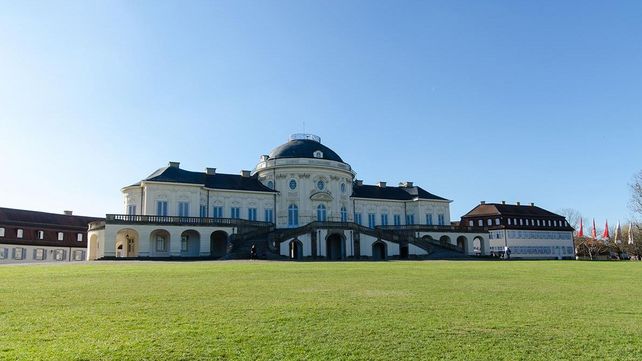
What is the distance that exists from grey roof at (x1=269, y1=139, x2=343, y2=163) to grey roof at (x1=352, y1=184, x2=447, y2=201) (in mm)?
7252

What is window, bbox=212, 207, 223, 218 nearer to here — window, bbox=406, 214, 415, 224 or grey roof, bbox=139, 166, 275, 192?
grey roof, bbox=139, 166, 275, 192

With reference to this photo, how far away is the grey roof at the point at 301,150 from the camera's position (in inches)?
2566

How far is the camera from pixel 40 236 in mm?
70062

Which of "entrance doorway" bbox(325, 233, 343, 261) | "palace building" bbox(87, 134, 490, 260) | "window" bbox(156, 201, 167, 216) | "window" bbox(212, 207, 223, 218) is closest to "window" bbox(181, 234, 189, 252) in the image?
"palace building" bbox(87, 134, 490, 260)

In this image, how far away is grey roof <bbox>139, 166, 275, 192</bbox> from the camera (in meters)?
57.8

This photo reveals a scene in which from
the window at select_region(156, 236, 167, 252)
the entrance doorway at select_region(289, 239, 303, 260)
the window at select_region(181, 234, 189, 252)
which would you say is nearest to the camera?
the entrance doorway at select_region(289, 239, 303, 260)

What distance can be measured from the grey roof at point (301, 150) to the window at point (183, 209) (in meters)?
13.0

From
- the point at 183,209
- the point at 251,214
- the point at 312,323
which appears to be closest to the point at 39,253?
the point at 183,209

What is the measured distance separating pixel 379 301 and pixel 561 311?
4223mm

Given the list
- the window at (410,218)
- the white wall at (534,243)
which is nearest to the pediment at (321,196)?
the window at (410,218)

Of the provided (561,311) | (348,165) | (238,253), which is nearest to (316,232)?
(238,253)

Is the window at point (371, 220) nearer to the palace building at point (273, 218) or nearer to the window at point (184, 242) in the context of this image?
the palace building at point (273, 218)

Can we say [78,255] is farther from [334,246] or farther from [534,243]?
[534,243]

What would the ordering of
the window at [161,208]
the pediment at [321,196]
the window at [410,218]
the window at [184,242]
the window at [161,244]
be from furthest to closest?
the window at [410,218]
the pediment at [321,196]
the window at [161,208]
the window at [184,242]
the window at [161,244]
